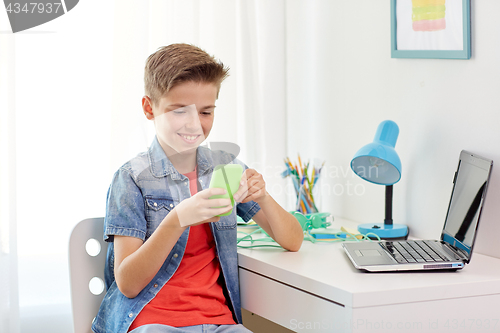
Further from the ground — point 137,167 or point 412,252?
point 137,167

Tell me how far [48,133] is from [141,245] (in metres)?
0.62

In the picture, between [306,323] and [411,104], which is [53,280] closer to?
[306,323]

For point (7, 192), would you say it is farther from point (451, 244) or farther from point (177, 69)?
point (451, 244)

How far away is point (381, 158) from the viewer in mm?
1146

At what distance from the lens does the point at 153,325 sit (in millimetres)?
882

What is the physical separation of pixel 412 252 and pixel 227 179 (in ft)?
1.40

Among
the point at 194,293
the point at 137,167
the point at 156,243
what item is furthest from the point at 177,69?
the point at 194,293

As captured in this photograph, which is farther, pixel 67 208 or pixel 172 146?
pixel 67 208

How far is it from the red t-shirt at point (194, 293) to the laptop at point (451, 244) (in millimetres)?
280

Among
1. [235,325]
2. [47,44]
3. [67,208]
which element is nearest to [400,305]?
[235,325]

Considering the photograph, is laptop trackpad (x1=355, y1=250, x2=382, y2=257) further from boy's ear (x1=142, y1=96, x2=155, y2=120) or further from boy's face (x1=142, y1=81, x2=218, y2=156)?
boy's ear (x1=142, y1=96, x2=155, y2=120)

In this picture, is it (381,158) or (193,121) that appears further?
(381,158)

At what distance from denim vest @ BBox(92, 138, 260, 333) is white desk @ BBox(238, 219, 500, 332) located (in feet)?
0.48

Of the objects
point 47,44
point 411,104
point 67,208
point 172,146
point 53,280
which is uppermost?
point 47,44
